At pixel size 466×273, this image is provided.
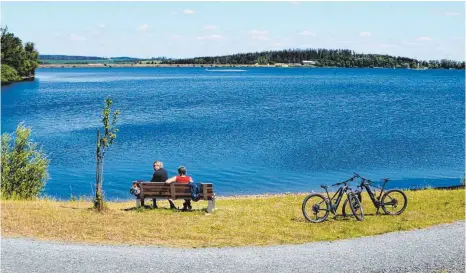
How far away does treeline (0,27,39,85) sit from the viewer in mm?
141000

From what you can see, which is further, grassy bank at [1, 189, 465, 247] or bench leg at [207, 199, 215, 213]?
bench leg at [207, 199, 215, 213]

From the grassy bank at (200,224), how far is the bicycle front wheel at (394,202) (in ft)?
1.05

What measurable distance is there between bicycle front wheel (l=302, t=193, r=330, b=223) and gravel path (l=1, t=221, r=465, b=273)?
8.03ft

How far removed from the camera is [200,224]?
1692cm

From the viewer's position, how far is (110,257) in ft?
42.8

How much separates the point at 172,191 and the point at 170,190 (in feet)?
0.29

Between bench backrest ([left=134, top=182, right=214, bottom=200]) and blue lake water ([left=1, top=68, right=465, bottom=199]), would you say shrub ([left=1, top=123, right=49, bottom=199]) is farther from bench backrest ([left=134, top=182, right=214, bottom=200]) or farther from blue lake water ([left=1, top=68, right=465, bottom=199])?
bench backrest ([left=134, top=182, right=214, bottom=200])

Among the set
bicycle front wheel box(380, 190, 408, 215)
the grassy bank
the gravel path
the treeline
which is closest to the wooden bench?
the grassy bank

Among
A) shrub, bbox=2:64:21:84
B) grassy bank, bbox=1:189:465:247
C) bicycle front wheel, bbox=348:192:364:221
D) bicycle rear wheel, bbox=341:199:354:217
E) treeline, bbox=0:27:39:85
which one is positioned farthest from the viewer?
treeline, bbox=0:27:39:85

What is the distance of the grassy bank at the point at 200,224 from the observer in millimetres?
15102

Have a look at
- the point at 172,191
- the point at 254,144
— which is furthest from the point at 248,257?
the point at 254,144

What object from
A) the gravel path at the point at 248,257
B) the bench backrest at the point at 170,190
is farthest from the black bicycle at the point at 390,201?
the bench backrest at the point at 170,190

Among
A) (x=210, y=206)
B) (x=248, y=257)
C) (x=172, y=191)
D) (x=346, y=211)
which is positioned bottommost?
(x=346, y=211)

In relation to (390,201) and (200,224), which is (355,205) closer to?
(390,201)
